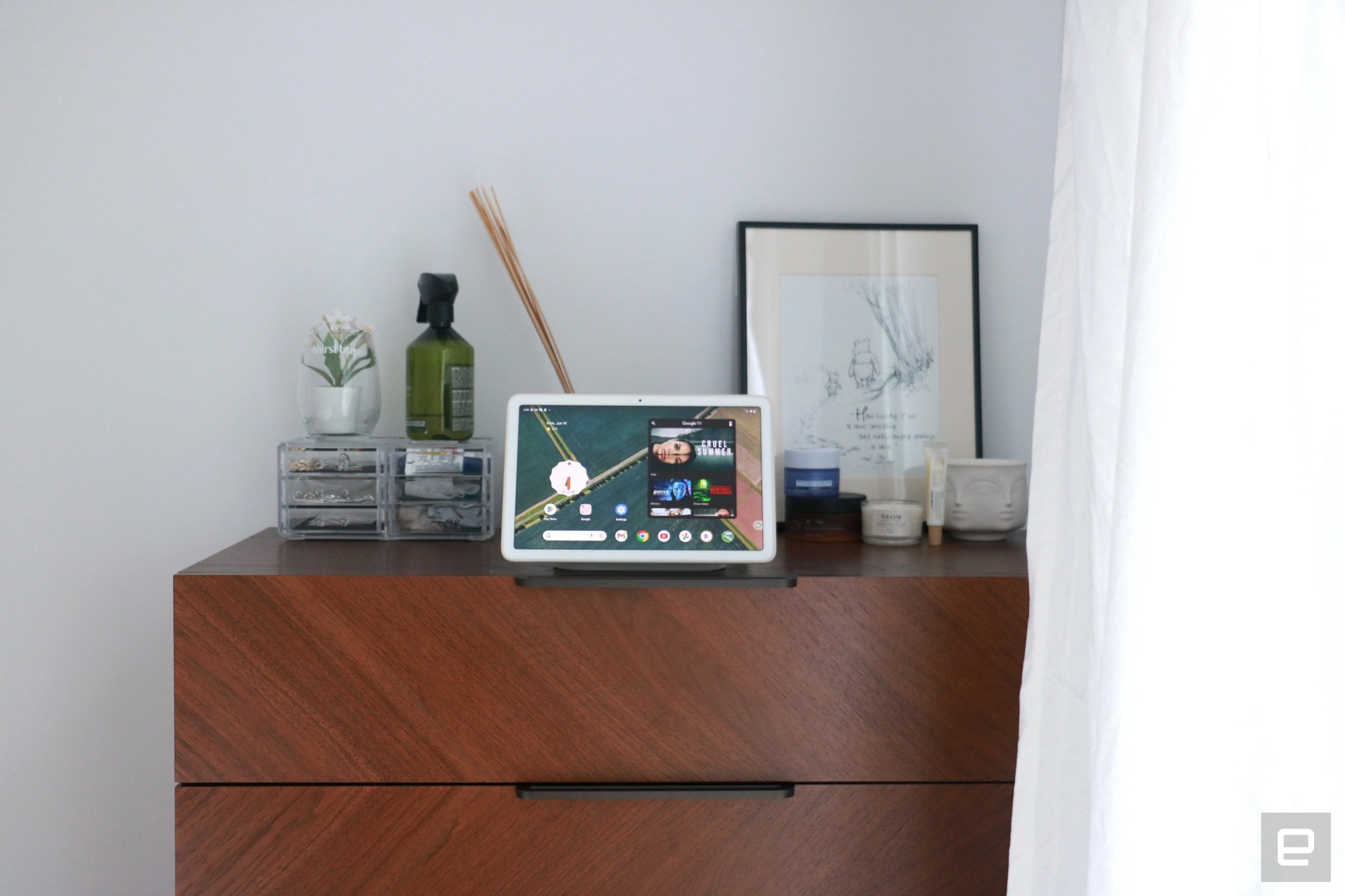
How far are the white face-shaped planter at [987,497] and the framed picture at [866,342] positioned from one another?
127mm

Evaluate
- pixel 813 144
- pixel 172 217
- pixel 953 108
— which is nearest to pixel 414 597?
pixel 172 217

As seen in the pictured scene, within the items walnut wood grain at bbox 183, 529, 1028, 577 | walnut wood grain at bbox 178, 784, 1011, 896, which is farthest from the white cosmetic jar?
walnut wood grain at bbox 178, 784, 1011, 896

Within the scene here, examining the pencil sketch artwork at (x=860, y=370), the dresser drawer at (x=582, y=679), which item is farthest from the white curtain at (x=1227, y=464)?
the pencil sketch artwork at (x=860, y=370)

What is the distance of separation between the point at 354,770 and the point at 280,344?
2.22 feet

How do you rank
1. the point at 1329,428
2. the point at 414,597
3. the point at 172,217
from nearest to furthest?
the point at 1329,428
the point at 414,597
the point at 172,217

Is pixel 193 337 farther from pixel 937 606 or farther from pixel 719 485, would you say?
pixel 937 606

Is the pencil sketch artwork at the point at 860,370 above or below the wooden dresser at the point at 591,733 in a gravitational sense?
above

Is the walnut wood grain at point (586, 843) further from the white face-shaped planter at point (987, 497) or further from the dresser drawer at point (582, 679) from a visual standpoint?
the white face-shaped planter at point (987, 497)

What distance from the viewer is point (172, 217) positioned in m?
1.35

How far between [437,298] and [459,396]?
14cm

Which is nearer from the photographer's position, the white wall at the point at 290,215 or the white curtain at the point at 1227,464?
the white curtain at the point at 1227,464

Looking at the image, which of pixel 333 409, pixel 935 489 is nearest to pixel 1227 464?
pixel 935 489

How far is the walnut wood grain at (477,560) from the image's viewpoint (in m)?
1.01

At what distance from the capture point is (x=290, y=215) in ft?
4.46
